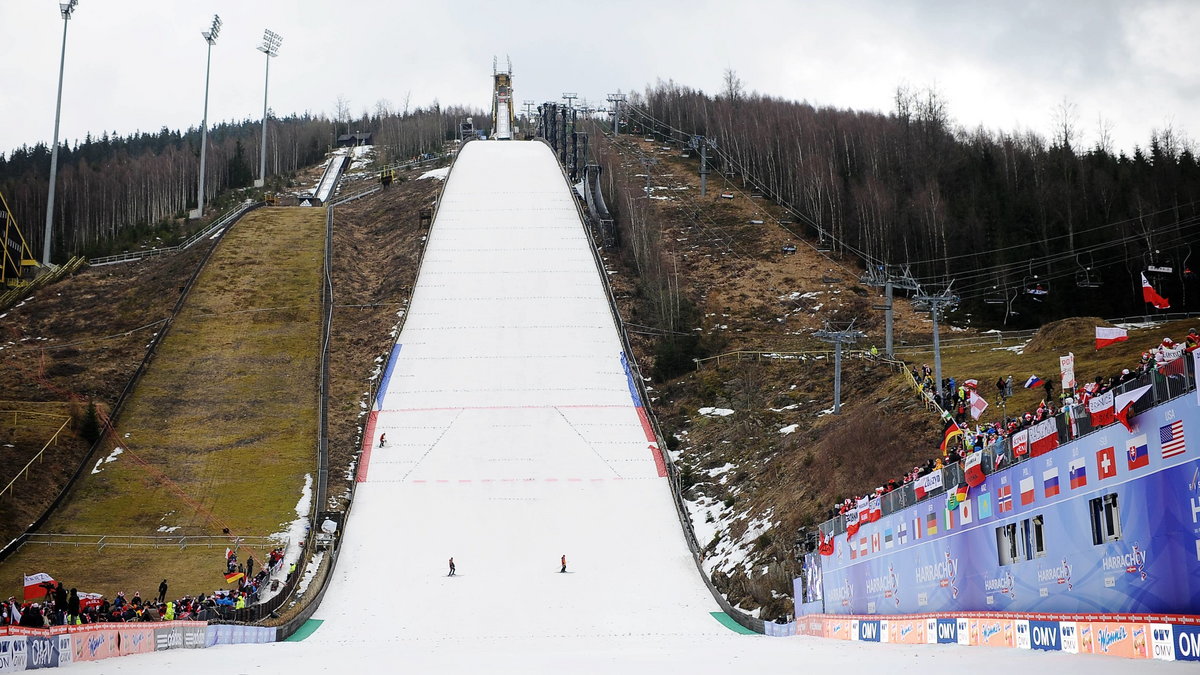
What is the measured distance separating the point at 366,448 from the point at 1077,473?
84.9ft

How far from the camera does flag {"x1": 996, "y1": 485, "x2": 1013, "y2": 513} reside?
43.4ft

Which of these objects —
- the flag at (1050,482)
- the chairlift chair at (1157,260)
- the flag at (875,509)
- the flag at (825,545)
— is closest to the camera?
the flag at (1050,482)

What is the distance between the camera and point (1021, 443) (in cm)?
1300

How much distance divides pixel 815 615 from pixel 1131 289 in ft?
97.6

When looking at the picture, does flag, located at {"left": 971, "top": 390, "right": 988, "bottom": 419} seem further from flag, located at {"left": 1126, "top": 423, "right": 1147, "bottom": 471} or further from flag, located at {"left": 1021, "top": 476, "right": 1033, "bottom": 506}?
flag, located at {"left": 1126, "top": 423, "right": 1147, "bottom": 471}

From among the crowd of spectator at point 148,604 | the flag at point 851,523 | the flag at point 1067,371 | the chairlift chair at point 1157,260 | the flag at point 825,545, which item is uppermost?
the chairlift chair at point 1157,260

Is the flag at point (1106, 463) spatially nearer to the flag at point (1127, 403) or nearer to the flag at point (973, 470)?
the flag at point (1127, 403)

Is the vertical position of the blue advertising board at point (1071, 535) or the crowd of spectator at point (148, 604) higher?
the blue advertising board at point (1071, 535)

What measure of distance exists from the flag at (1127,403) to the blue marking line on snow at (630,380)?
27.3m

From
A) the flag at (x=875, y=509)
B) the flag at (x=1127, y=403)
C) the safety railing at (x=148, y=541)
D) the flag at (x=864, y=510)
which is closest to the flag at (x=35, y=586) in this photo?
the safety railing at (x=148, y=541)

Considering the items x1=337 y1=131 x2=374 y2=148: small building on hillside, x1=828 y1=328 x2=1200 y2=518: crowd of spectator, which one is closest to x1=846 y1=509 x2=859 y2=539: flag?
x1=828 y1=328 x2=1200 y2=518: crowd of spectator

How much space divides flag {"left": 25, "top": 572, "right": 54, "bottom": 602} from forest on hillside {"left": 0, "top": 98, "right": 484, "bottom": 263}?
3898 cm

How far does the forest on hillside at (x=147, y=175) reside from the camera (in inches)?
2958

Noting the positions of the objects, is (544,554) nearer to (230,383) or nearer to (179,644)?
(179,644)
